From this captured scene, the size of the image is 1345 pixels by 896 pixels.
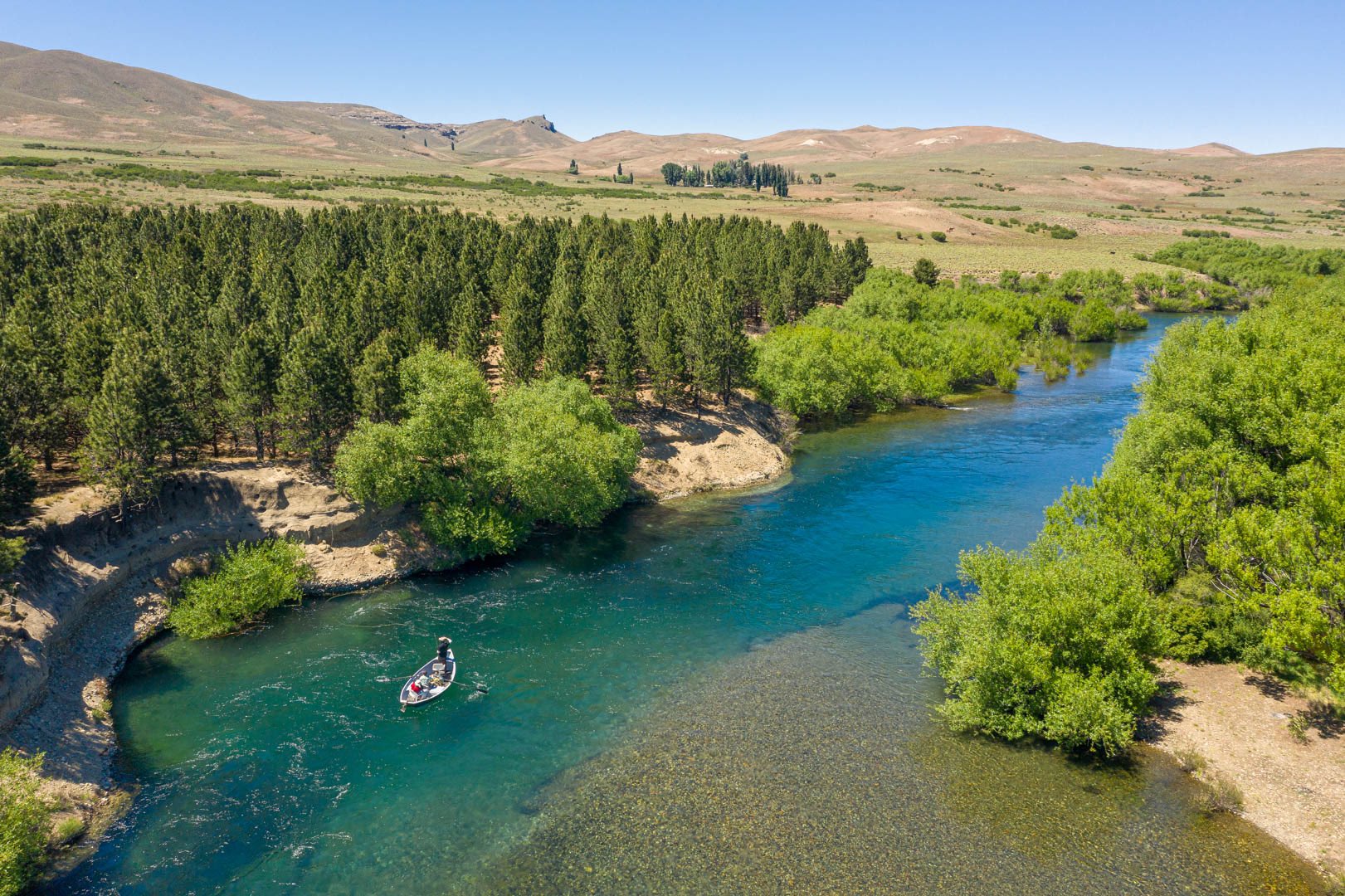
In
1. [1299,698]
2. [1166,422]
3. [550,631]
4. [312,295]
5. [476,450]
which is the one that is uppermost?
[312,295]

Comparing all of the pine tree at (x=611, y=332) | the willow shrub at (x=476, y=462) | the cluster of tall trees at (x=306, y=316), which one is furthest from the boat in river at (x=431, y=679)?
the pine tree at (x=611, y=332)

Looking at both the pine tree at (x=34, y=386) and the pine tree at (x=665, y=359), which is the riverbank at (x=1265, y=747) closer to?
the pine tree at (x=665, y=359)

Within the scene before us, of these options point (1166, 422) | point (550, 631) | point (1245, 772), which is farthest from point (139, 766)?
point (1166, 422)

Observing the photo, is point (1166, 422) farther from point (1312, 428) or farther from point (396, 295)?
point (396, 295)

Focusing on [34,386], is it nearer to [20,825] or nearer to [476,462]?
[476,462]

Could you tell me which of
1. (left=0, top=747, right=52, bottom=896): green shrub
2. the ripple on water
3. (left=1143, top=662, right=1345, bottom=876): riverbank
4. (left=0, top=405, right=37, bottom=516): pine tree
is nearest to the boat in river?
the ripple on water

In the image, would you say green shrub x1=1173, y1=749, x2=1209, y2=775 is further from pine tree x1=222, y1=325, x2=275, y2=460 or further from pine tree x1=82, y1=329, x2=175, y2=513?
pine tree x1=222, y1=325, x2=275, y2=460
